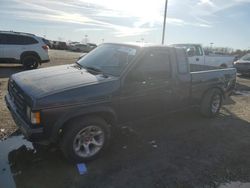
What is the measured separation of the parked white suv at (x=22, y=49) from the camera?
45.2 ft

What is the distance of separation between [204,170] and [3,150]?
11.1 feet

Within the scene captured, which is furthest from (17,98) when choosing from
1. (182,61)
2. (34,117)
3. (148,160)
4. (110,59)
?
(182,61)

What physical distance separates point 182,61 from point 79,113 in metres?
2.62

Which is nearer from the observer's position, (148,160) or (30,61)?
(148,160)

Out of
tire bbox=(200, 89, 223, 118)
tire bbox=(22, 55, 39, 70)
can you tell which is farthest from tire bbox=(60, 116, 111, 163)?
tire bbox=(22, 55, 39, 70)

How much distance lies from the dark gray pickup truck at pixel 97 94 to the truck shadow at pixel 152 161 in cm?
40

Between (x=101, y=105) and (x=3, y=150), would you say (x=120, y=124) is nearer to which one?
(x=101, y=105)

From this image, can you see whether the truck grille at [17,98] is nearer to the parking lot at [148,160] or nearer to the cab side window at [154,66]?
the parking lot at [148,160]

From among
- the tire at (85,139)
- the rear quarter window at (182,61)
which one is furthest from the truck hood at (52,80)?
the rear quarter window at (182,61)

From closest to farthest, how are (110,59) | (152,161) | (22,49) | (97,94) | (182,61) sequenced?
(97,94), (152,161), (110,59), (182,61), (22,49)

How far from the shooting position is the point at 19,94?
13.3ft

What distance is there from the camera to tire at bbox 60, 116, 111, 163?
3.92m

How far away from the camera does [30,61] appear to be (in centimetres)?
1443

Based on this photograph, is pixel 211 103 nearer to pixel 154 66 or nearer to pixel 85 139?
pixel 154 66
